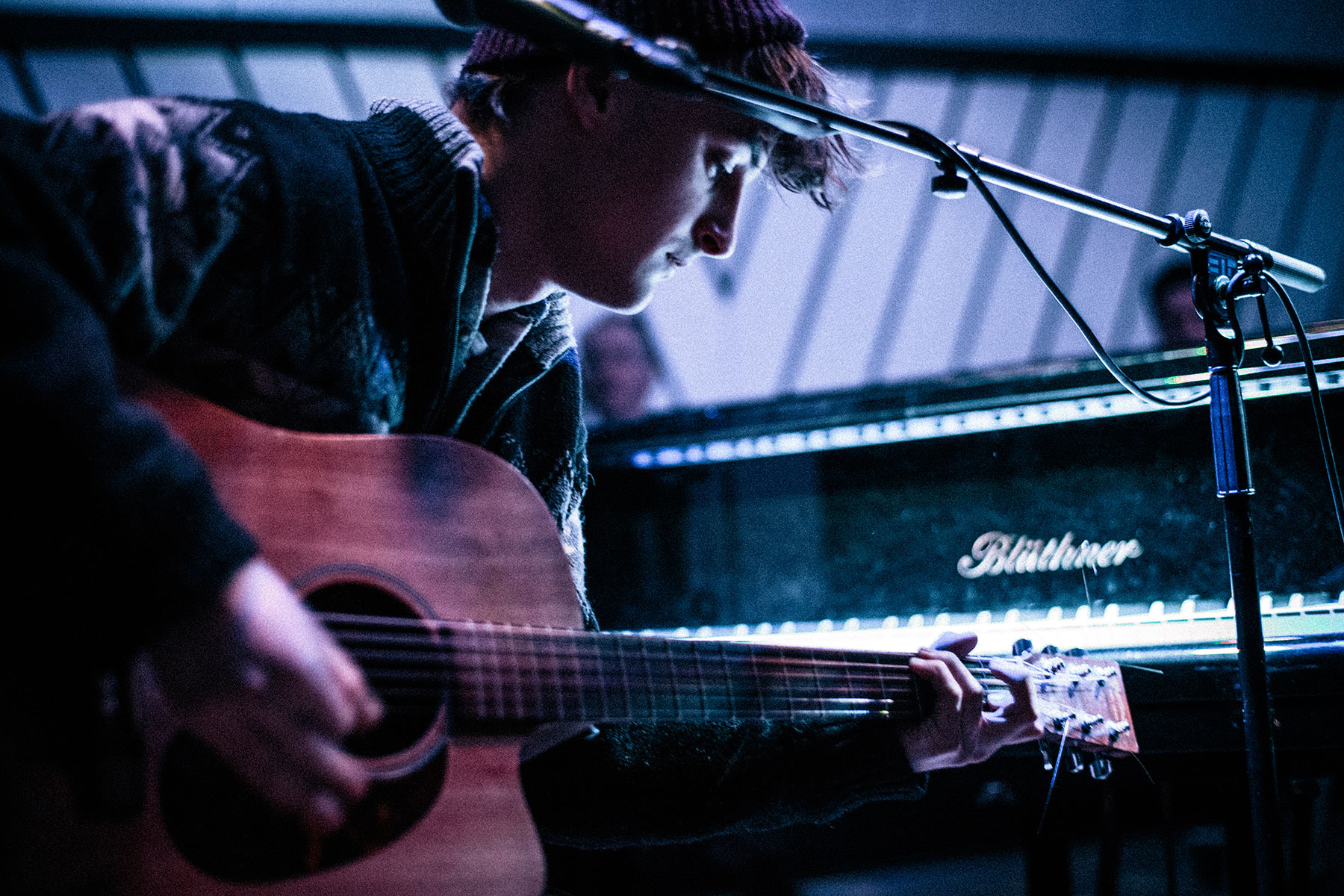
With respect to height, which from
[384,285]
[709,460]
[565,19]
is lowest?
[709,460]

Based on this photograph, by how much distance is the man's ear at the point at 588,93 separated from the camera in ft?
4.39

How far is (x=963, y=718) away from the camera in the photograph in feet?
4.58

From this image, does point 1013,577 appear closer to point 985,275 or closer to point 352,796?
point 352,796

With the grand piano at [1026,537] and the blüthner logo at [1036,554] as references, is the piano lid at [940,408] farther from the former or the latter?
the blüthner logo at [1036,554]

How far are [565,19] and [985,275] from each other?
10.1 feet

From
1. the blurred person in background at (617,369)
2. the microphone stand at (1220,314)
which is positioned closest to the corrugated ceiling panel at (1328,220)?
the blurred person in background at (617,369)

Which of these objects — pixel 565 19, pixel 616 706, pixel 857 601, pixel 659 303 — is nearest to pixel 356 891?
pixel 616 706

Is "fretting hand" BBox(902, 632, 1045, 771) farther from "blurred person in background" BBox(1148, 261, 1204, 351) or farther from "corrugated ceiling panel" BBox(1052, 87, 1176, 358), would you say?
"corrugated ceiling panel" BBox(1052, 87, 1176, 358)

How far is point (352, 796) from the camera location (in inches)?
29.3

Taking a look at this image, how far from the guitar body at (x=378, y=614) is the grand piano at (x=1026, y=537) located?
63 cm

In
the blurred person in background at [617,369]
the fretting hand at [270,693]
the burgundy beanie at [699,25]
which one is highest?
the burgundy beanie at [699,25]

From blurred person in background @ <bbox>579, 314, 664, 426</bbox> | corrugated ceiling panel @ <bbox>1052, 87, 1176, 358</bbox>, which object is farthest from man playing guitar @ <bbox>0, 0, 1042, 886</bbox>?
corrugated ceiling panel @ <bbox>1052, 87, 1176, 358</bbox>

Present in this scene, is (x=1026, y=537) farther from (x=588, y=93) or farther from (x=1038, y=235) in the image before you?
(x=1038, y=235)

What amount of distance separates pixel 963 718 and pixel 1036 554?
43 cm
